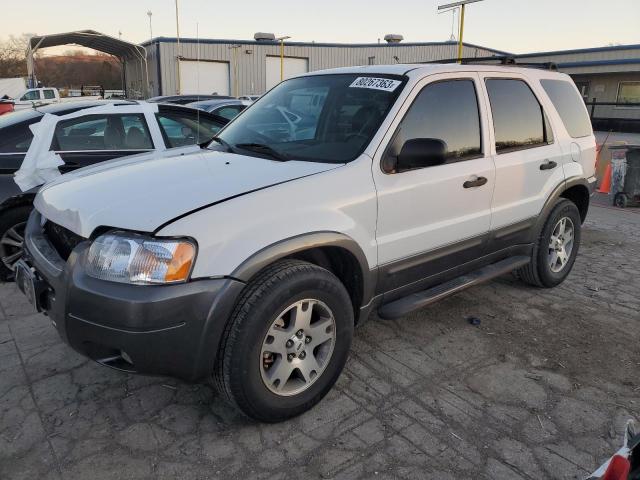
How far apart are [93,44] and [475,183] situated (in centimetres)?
3178

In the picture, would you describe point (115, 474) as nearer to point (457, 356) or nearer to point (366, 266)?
point (366, 266)

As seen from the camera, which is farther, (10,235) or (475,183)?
(10,235)

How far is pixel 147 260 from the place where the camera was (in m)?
2.30

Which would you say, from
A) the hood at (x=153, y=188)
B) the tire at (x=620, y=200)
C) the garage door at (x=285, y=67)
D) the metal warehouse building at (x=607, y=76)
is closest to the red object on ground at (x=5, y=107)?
the hood at (x=153, y=188)

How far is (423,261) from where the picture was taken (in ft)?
11.0

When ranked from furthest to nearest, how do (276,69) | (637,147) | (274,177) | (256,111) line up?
(276,69) < (637,147) < (256,111) < (274,177)

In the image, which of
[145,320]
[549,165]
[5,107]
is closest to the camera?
[145,320]

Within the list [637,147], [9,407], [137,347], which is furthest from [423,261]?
[637,147]

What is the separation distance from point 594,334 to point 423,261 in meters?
1.63

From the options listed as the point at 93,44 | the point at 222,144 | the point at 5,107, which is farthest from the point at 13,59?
the point at 222,144

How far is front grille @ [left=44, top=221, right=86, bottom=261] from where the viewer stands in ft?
9.15

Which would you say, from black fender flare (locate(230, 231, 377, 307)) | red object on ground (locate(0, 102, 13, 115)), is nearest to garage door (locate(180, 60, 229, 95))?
red object on ground (locate(0, 102, 13, 115))

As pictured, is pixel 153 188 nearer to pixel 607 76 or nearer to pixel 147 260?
pixel 147 260

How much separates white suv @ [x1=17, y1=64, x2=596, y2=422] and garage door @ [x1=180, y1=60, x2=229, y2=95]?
27686 millimetres
